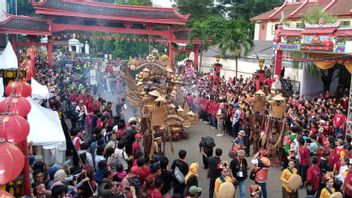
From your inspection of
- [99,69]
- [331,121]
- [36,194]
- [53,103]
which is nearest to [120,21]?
[99,69]

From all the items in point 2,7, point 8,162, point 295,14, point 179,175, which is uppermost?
point 295,14

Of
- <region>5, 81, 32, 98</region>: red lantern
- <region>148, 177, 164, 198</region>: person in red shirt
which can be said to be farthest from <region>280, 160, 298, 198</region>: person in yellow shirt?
<region>5, 81, 32, 98</region>: red lantern

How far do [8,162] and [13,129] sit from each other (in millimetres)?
→ 1104

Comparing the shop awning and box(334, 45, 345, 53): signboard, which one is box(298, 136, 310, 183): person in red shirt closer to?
box(334, 45, 345, 53): signboard

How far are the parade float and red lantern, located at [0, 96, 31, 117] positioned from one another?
465 centimetres

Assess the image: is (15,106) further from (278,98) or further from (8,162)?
(278,98)

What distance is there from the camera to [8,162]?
14.5 feet

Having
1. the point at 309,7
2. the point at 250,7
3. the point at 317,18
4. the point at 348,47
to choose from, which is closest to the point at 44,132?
the point at 348,47

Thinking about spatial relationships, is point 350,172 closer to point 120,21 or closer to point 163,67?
point 163,67

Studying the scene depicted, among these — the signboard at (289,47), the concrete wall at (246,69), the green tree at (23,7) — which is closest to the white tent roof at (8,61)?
the signboard at (289,47)

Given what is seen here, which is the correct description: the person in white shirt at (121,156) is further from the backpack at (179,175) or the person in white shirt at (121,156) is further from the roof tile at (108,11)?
the roof tile at (108,11)

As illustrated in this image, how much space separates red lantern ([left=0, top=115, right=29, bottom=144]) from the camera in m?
5.39

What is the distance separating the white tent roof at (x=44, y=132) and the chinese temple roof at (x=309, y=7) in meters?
17.1

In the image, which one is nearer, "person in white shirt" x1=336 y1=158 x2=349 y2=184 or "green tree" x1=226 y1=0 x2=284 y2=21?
"person in white shirt" x1=336 y1=158 x2=349 y2=184
